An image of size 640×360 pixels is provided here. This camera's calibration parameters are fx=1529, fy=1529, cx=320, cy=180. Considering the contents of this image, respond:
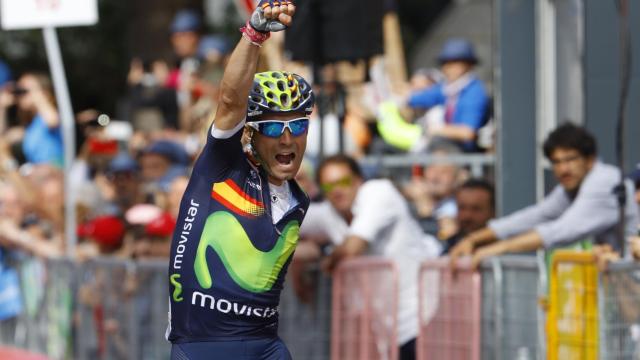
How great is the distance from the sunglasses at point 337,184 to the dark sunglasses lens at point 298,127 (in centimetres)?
350

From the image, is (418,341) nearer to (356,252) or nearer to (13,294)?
(356,252)

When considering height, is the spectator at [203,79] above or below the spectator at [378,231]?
above

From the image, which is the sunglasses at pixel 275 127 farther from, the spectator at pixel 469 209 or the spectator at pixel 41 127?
the spectator at pixel 41 127

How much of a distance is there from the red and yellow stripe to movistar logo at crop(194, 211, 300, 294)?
0.04 meters

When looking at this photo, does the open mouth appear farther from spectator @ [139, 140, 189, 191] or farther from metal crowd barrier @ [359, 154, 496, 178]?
spectator @ [139, 140, 189, 191]

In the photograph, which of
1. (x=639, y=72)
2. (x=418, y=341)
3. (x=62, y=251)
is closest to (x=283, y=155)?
(x=418, y=341)

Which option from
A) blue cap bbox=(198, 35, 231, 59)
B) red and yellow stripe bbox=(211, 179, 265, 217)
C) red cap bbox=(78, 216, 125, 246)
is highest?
blue cap bbox=(198, 35, 231, 59)

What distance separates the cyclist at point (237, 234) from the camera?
6527 mm

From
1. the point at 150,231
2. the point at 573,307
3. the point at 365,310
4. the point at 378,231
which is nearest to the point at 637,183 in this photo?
the point at 573,307

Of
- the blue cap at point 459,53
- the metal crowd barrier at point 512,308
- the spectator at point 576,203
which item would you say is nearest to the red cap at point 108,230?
the blue cap at point 459,53

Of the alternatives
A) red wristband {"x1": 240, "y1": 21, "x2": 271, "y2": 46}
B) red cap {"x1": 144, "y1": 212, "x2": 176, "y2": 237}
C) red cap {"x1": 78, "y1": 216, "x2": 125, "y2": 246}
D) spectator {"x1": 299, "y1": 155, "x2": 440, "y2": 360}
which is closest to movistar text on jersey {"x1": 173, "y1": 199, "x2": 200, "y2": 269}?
red wristband {"x1": 240, "y1": 21, "x2": 271, "y2": 46}

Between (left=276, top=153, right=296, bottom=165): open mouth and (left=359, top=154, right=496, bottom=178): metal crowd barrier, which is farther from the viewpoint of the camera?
(left=359, top=154, right=496, bottom=178): metal crowd barrier

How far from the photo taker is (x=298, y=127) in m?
6.62

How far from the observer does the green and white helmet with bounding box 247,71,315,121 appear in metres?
6.59
